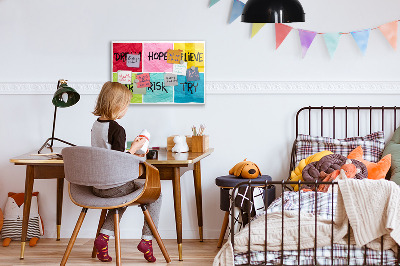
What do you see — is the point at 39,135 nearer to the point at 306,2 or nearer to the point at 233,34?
the point at 233,34

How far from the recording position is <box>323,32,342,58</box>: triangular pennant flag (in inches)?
167

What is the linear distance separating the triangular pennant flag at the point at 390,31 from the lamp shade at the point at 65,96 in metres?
2.17

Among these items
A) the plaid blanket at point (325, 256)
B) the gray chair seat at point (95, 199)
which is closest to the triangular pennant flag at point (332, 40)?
the plaid blanket at point (325, 256)

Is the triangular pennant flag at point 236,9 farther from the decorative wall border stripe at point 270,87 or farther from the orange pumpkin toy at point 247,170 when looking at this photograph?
the orange pumpkin toy at point 247,170

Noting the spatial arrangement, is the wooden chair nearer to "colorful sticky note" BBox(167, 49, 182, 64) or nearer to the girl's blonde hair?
the girl's blonde hair

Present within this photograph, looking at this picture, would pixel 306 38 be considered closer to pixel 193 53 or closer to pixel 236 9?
pixel 236 9

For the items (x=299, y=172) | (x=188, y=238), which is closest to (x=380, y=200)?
(x=299, y=172)

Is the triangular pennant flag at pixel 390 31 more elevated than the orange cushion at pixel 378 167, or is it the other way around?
the triangular pennant flag at pixel 390 31

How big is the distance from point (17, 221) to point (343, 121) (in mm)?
2407

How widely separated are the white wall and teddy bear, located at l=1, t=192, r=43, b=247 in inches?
5.0

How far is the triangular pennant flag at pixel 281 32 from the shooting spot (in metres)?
4.28

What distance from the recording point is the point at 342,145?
162 inches

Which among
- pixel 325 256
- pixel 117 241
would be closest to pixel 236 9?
pixel 117 241

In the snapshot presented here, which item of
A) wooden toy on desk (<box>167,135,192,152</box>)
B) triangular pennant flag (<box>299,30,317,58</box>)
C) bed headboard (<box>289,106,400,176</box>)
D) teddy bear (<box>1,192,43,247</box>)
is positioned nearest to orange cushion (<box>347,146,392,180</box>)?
bed headboard (<box>289,106,400,176</box>)
